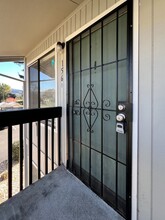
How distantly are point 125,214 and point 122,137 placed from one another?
2.35ft

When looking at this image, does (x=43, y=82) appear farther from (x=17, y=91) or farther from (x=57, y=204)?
(x=57, y=204)

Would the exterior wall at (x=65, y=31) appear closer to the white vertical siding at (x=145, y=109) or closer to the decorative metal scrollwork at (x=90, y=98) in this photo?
the white vertical siding at (x=145, y=109)

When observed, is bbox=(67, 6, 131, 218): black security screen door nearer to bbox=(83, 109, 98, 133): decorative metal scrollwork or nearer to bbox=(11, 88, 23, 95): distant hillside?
bbox=(83, 109, 98, 133): decorative metal scrollwork

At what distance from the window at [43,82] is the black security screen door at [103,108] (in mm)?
824

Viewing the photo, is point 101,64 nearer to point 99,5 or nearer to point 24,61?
point 99,5

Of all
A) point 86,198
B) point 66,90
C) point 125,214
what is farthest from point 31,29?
point 125,214

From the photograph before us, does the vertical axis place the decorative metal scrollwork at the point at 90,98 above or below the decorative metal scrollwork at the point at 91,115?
above

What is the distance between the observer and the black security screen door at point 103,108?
1.48 metres

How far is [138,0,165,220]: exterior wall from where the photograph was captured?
46.1 inches

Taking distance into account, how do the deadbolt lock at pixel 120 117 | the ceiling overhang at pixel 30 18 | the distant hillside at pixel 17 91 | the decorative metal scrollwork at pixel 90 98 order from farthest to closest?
the distant hillside at pixel 17 91 < the ceiling overhang at pixel 30 18 < the decorative metal scrollwork at pixel 90 98 < the deadbolt lock at pixel 120 117

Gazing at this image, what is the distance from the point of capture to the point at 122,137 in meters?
1.51

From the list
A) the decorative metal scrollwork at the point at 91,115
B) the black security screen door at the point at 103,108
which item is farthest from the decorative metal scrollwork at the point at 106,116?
the decorative metal scrollwork at the point at 91,115

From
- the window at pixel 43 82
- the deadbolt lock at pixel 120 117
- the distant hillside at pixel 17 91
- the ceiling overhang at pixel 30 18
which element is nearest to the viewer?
the deadbolt lock at pixel 120 117

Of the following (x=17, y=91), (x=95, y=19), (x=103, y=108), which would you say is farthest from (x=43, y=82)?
(x=17, y=91)
